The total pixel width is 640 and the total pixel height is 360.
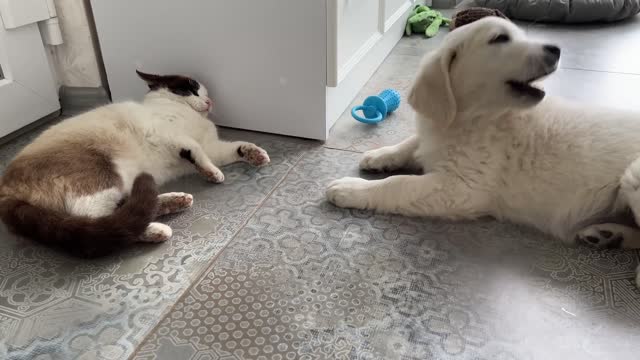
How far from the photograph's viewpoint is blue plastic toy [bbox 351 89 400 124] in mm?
2416

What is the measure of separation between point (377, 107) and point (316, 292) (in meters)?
1.25

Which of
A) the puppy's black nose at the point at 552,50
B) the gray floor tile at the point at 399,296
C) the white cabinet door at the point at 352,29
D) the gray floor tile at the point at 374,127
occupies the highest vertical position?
the puppy's black nose at the point at 552,50

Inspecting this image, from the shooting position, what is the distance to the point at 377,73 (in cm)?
302

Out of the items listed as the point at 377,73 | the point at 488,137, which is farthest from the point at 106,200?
the point at 377,73

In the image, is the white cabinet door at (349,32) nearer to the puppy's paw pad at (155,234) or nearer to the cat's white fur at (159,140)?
the cat's white fur at (159,140)

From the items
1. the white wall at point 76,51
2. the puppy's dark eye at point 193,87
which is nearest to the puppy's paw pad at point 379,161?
the puppy's dark eye at point 193,87

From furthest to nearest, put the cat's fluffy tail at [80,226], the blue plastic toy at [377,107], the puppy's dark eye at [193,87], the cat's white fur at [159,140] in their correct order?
the blue plastic toy at [377,107]
the puppy's dark eye at [193,87]
the cat's white fur at [159,140]
the cat's fluffy tail at [80,226]

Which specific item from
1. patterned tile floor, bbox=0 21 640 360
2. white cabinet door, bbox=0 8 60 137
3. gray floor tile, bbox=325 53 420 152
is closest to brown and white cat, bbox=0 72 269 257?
patterned tile floor, bbox=0 21 640 360

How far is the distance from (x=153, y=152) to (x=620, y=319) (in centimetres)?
164

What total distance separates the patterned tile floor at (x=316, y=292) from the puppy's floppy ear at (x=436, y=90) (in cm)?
38

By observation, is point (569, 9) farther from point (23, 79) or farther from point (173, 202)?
point (23, 79)

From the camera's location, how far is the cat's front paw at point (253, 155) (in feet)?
6.85

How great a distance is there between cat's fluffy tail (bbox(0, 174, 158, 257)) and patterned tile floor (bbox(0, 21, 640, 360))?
0.11 metres

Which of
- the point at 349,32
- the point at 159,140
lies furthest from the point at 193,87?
the point at 349,32
